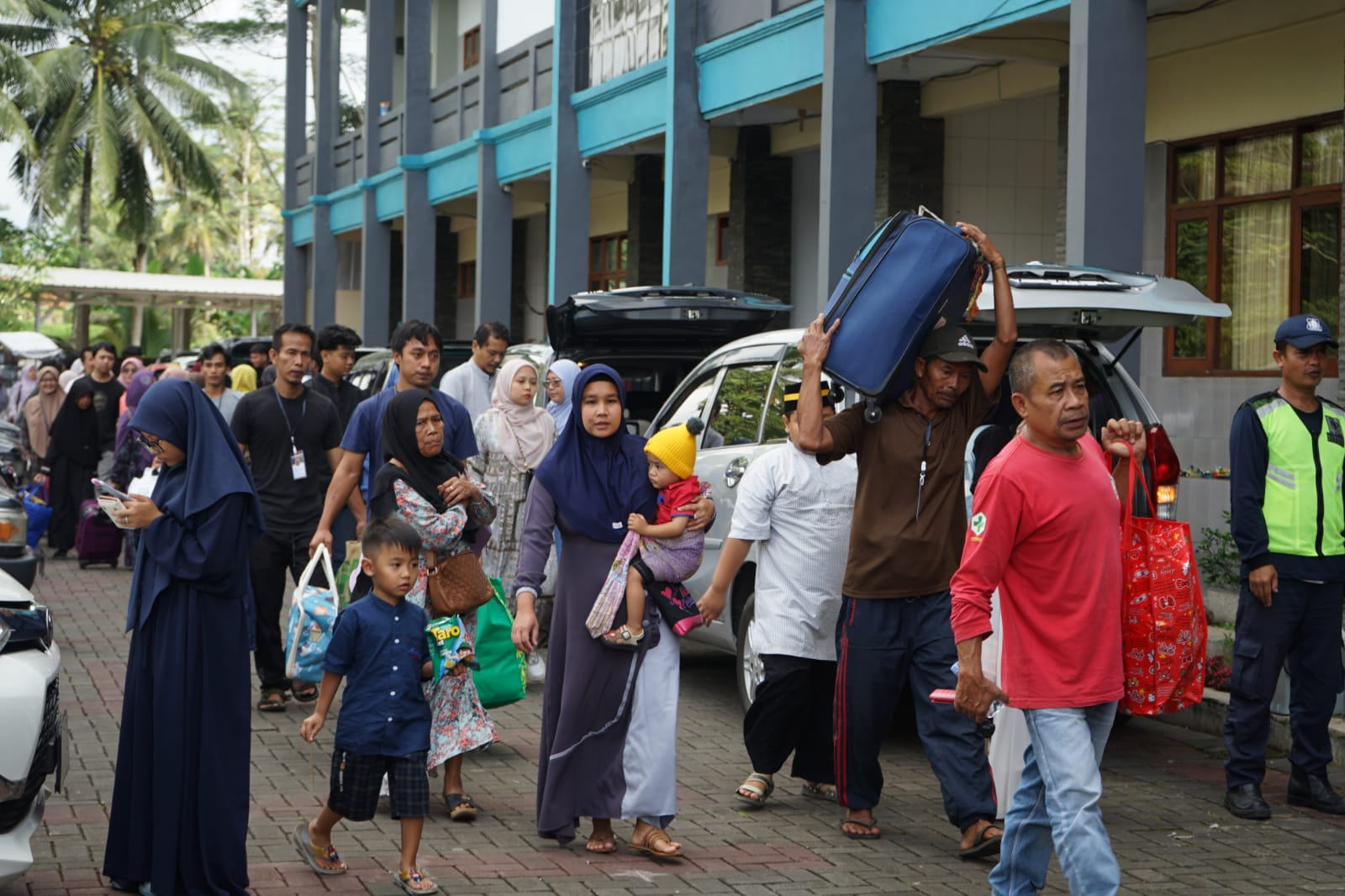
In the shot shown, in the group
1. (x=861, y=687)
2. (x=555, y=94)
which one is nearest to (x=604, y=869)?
(x=861, y=687)

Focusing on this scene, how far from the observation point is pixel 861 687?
262 inches

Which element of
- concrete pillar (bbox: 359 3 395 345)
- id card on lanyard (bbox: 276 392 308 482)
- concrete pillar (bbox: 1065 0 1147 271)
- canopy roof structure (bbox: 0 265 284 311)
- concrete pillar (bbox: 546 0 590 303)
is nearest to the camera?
id card on lanyard (bbox: 276 392 308 482)

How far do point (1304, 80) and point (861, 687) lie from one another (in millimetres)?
8554

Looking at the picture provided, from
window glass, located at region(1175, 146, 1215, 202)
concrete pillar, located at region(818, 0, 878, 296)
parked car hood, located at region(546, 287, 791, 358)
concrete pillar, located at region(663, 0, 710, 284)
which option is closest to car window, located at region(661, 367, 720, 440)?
parked car hood, located at region(546, 287, 791, 358)

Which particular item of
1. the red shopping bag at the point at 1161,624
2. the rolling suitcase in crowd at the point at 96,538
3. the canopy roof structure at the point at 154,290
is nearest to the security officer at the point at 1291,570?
the red shopping bag at the point at 1161,624

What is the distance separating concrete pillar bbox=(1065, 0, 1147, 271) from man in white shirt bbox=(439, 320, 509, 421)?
3.87 m

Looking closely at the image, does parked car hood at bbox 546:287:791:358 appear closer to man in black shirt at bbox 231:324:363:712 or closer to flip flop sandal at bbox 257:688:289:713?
man in black shirt at bbox 231:324:363:712

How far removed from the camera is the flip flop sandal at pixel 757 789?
7367 mm

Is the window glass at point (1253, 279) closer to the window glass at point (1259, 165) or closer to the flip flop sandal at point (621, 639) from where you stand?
the window glass at point (1259, 165)

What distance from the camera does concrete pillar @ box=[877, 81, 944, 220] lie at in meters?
17.7

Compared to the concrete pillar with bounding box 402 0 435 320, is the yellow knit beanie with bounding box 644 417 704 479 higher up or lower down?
lower down

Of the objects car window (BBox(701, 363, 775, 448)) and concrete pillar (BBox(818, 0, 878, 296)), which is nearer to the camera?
car window (BBox(701, 363, 775, 448))

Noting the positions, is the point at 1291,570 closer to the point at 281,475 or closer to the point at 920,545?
the point at 920,545

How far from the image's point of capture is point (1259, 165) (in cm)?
1384
